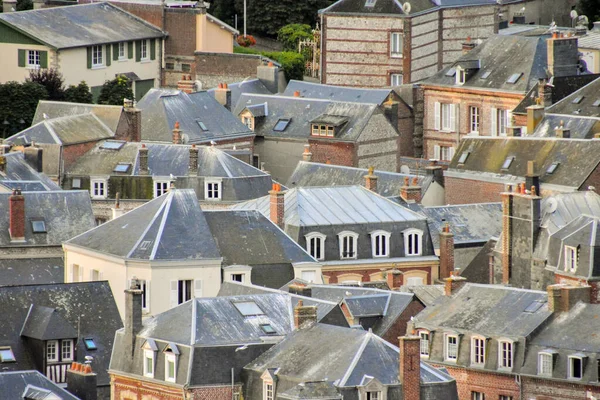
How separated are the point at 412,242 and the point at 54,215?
14.2m

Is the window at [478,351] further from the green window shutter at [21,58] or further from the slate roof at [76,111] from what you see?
the green window shutter at [21,58]

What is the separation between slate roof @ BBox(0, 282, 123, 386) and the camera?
3684 inches

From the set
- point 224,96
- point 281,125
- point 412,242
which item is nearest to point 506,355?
point 412,242

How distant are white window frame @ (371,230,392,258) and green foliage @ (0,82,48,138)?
27.0m

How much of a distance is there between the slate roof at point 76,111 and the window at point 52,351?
3254 cm

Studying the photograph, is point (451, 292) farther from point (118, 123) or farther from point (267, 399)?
point (118, 123)

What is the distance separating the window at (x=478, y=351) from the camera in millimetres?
96562

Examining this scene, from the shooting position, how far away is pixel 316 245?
365 feet

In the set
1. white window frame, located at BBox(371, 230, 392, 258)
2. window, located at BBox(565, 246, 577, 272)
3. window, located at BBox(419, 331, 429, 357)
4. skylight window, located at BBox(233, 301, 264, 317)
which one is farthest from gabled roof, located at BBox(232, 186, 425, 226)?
skylight window, located at BBox(233, 301, 264, 317)

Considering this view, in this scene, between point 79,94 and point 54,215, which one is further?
point 79,94

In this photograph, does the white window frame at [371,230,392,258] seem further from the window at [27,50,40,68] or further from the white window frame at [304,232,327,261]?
the window at [27,50,40,68]

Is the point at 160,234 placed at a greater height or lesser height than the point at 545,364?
greater

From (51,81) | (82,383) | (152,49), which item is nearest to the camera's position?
(82,383)

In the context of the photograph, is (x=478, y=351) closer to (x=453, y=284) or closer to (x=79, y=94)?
(x=453, y=284)
